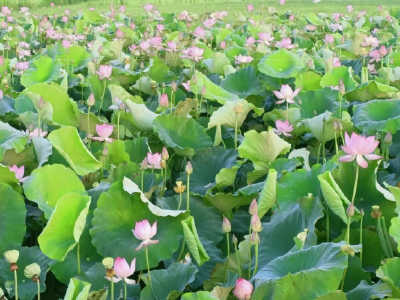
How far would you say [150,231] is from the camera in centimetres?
99

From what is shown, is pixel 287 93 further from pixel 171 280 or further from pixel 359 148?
pixel 171 280

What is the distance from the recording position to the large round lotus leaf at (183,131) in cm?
153

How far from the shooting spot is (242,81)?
81.8 inches

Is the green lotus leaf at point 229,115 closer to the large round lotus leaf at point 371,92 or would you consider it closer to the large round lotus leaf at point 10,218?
the large round lotus leaf at point 371,92

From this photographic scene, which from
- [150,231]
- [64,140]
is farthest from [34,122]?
[150,231]

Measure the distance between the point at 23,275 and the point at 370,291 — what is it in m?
0.64

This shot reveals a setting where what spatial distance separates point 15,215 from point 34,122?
21.7 inches

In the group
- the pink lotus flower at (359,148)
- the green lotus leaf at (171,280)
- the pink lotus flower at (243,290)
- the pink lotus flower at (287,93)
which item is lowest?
the green lotus leaf at (171,280)

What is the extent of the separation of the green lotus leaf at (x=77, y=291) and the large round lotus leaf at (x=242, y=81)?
1273 mm

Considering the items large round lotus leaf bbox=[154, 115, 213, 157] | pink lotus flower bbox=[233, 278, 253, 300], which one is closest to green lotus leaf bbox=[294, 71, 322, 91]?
large round lotus leaf bbox=[154, 115, 213, 157]

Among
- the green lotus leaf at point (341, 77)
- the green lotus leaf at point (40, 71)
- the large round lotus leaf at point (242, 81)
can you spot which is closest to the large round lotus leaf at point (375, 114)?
the green lotus leaf at point (341, 77)

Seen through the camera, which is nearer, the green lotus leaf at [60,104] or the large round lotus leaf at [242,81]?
the green lotus leaf at [60,104]

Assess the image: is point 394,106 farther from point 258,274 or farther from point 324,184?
point 258,274

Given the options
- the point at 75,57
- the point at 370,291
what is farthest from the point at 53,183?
the point at 75,57
